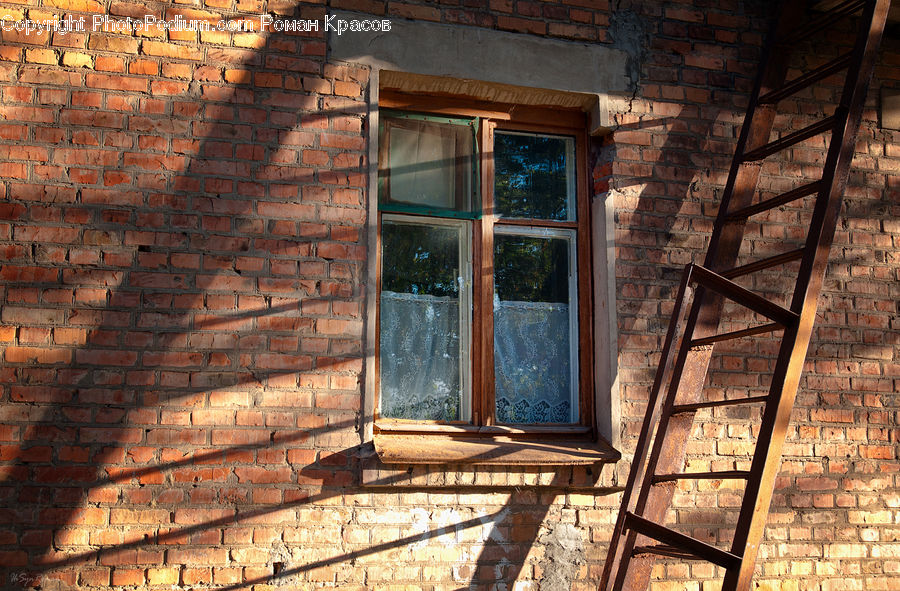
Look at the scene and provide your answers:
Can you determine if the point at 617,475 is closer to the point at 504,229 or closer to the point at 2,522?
the point at 504,229

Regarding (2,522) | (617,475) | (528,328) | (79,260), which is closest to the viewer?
(2,522)

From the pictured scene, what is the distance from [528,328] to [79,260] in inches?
81.5

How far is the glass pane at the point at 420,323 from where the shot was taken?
3.72 metres

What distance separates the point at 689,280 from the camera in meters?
3.18

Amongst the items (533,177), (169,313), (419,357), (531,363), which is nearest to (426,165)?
(533,177)

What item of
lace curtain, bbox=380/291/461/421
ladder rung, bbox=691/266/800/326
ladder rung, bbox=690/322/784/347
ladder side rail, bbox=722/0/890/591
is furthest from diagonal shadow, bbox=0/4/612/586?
ladder rung, bbox=691/266/800/326

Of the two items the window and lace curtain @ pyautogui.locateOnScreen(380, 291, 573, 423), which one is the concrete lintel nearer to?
the window

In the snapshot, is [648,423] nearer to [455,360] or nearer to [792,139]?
[455,360]

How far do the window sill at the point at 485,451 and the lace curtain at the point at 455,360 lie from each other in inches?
5.5

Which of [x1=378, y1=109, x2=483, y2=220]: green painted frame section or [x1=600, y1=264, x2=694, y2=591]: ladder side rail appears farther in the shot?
[x1=378, y1=109, x2=483, y2=220]: green painted frame section

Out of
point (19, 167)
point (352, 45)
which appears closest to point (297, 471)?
point (19, 167)

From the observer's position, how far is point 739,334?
3.26 meters

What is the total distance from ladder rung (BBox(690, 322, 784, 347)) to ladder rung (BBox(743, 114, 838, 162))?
86 centimetres

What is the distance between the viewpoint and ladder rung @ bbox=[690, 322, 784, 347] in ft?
10.3
